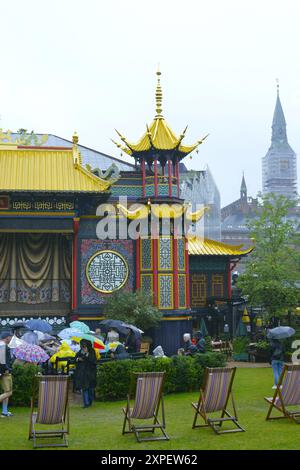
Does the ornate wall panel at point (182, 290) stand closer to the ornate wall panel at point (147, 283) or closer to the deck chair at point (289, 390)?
the ornate wall panel at point (147, 283)

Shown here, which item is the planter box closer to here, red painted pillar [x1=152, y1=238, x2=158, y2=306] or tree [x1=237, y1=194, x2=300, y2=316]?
tree [x1=237, y1=194, x2=300, y2=316]

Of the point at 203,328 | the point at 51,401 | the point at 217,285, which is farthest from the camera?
the point at 217,285

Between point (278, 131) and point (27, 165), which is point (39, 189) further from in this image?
point (278, 131)

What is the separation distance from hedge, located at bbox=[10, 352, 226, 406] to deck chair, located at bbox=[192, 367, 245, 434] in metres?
4.29

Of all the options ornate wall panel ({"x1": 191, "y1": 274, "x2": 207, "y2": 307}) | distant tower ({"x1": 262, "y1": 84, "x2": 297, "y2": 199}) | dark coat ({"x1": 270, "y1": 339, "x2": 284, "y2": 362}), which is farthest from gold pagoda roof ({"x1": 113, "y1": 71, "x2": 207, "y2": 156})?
distant tower ({"x1": 262, "y1": 84, "x2": 297, "y2": 199})

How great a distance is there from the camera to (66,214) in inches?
976

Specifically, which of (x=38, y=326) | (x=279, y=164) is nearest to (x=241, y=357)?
(x=38, y=326)

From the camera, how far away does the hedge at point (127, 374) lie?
14.0 m

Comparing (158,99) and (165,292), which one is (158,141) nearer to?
(158,99)

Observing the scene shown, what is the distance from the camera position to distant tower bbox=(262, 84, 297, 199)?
111 meters

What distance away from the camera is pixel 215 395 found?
10633 mm

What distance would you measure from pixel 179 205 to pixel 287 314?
6.81m

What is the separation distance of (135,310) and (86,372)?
9655mm

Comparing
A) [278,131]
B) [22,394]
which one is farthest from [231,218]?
[22,394]
